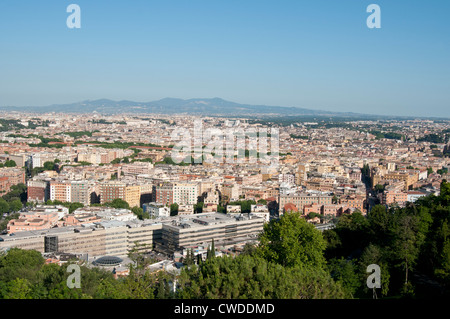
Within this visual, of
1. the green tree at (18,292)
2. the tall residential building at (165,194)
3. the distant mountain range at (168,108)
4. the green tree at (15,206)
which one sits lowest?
the green tree at (15,206)

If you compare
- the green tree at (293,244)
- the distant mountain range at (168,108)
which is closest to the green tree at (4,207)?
the green tree at (293,244)

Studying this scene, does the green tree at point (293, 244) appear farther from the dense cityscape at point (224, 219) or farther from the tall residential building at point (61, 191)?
the tall residential building at point (61, 191)

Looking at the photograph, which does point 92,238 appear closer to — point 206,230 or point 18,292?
point 206,230

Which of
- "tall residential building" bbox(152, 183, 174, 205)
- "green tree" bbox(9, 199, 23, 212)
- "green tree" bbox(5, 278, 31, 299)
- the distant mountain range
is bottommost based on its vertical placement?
"green tree" bbox(9, 199, 23, 212)

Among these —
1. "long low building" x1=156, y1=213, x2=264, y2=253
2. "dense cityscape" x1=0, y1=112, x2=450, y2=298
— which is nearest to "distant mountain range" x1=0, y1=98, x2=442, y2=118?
"dense cityscape" x1=0, y1=112, x2=450, y2=298

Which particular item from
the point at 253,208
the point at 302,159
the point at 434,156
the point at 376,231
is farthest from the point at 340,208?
the point at 434,156

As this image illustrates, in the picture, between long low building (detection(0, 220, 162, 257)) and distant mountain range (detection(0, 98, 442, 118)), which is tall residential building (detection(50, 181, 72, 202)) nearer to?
long low building (detection(0, 220, 162, 257))
